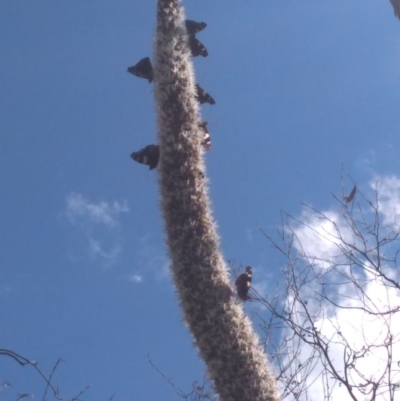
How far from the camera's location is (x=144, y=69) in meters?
5.03

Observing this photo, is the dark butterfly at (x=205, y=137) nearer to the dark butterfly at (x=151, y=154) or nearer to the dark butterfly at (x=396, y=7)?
the dark butterfly at (x=151, y=154)

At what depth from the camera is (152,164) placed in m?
4.62

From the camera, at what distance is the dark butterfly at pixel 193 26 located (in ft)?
17.0

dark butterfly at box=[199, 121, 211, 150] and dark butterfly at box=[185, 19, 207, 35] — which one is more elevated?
dark butterfly at box=[185, 19, 207, 35]

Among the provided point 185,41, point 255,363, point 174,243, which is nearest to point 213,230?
point 174,243

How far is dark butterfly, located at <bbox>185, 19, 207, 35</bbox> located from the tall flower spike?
1.22 ft

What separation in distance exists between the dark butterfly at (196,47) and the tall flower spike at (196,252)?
1.13 feet

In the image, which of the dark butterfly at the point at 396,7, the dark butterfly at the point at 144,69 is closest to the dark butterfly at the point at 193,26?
the dark butterfly at the point at 144,69

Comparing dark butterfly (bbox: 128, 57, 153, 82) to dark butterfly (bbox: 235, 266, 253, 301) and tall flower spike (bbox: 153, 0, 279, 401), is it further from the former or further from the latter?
dark butterfly (bbox: 235, 266, 253, 301)

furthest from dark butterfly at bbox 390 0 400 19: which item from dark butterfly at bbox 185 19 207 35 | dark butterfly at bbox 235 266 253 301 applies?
dark butterfly at bbox 235 266 253 301

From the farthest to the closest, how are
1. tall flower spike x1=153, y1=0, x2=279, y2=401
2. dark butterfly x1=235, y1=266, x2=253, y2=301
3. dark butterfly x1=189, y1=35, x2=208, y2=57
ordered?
dark butterfly x1=189, y1=35, x2=208, y2=57
dark butterfly x1=235, y1=266, x2=253, y2=301
tall flower spike x1=153, y1=0, x2=279, y2=401

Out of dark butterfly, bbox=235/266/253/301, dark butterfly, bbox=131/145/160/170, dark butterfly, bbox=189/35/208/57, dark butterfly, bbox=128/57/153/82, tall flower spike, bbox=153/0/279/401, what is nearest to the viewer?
tall flower spike, bbox=153/0/279/401

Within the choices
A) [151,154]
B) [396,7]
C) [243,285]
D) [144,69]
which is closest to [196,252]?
[243,285]

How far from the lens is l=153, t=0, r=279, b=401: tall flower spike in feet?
12.8
